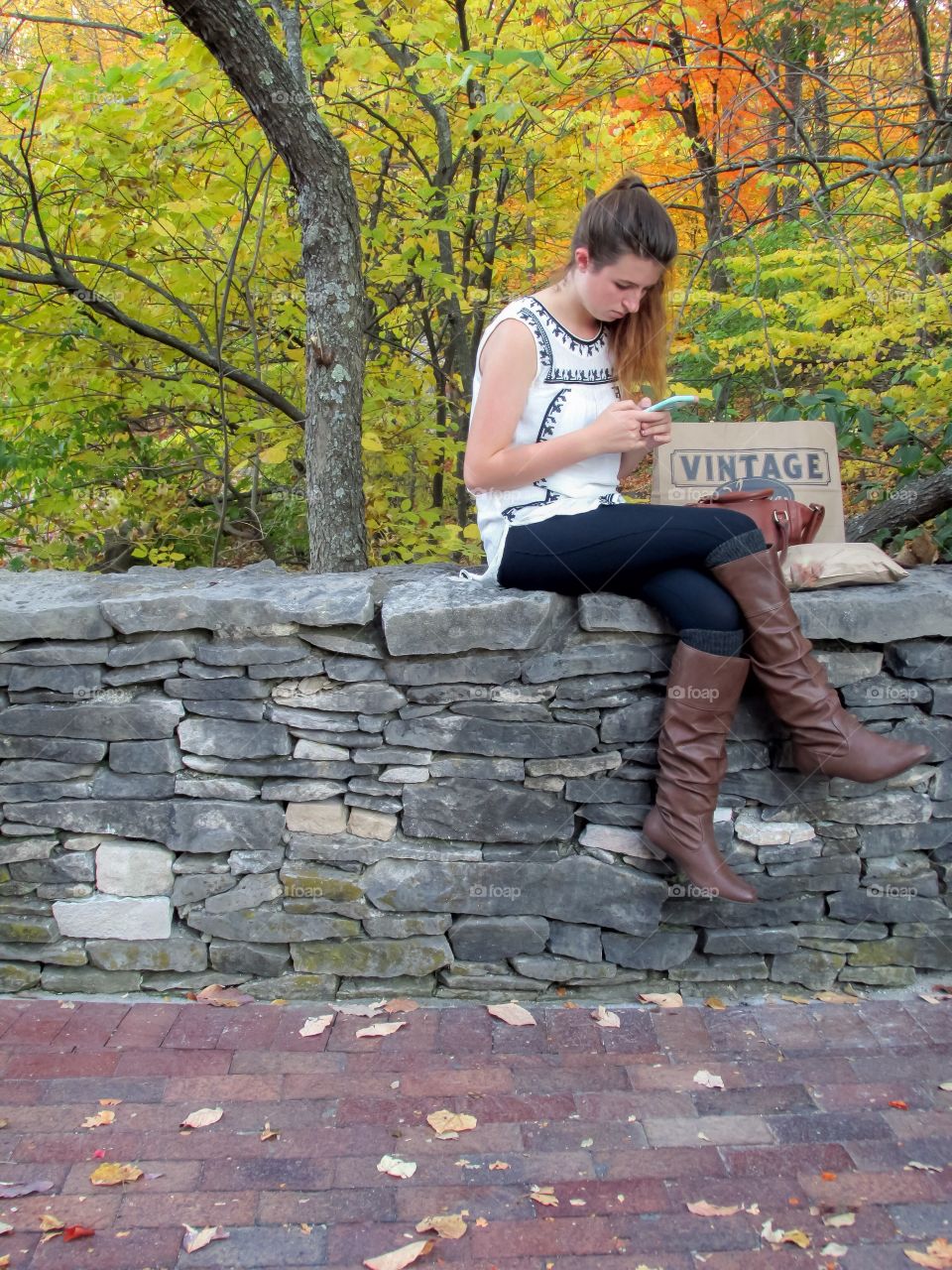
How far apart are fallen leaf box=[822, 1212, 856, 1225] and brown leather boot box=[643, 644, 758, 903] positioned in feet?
2.32

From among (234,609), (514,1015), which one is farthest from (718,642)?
(234,609)

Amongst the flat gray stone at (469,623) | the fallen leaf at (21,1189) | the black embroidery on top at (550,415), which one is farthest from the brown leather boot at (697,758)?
the fallen leaf at (21,1189)

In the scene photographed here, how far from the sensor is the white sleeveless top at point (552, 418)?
2602 mm

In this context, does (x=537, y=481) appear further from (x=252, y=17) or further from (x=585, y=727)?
(x=252, y=17)

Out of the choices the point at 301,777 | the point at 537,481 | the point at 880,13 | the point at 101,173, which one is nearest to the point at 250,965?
the point at 301,777

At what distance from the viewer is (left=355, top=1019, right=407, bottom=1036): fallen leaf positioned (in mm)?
2572

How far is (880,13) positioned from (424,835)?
151 inches

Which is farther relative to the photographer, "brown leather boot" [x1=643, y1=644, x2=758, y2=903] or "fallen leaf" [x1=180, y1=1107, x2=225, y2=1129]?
"brown leather boot" [x1=643, y1=644, x2=758, y2=903]

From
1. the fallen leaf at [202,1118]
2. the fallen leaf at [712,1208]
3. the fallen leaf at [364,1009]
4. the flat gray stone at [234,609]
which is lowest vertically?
the fallen leaf at [712,1208]

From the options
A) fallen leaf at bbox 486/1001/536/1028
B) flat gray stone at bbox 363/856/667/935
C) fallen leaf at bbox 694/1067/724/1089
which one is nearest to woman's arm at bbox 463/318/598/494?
flat gray stone at bbox 363/856/667/935

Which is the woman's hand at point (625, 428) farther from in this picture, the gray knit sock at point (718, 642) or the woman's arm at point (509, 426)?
the gray knit sock at point (718, 642)

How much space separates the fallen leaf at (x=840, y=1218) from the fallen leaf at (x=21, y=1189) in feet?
4.85

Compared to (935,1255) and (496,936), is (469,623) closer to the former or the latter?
(496,936)

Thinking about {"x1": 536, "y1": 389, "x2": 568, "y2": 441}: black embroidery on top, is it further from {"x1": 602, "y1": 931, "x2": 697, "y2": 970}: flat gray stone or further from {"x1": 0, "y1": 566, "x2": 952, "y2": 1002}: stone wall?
{"x1": 602, "y1": 931, "x2": 697, "y2": 970}: flat gray stone
